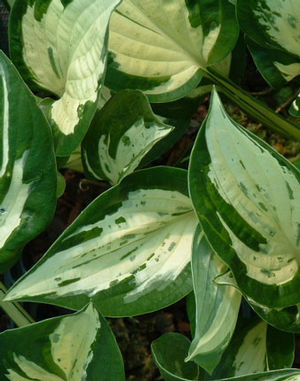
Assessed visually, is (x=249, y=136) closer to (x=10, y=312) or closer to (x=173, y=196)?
(x=173, y=196)

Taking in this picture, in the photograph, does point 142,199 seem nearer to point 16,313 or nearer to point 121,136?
point 121,136

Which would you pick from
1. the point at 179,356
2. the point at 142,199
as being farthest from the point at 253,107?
the point at 179,356

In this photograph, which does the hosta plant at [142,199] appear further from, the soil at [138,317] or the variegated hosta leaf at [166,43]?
the soil at [138,317]

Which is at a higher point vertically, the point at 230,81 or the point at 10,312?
the point at 230,81

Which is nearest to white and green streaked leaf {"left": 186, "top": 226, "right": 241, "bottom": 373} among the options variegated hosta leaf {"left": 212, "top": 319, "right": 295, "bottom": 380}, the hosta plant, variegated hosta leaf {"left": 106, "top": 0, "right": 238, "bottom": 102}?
the hosta plant

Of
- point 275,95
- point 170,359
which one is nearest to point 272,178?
point 170,359

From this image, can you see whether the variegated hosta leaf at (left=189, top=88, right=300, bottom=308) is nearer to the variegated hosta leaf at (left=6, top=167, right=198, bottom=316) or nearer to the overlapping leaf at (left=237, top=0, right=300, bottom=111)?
the variegated hosta leaf at (left=6, top=167, right=198, bottom=316)
